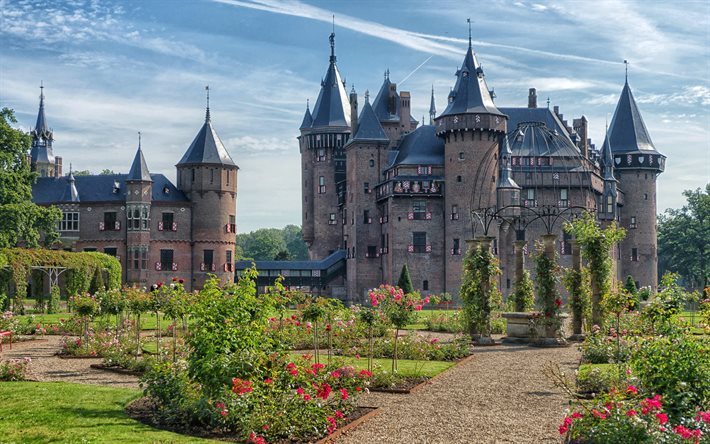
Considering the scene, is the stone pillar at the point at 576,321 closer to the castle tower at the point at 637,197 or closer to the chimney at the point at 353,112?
the chimney at the point at 353,112

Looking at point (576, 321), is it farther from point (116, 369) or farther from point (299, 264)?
point (299, 264)

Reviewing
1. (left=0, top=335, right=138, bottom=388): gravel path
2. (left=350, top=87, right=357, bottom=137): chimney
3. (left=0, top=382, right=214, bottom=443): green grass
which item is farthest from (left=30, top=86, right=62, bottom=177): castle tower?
(left=0, top=382, right=214, bottom=443): green grass

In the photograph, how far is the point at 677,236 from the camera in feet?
266

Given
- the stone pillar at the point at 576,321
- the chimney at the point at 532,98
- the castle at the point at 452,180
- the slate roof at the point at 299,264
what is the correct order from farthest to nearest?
the chimney at the point at 532,98, the slate roof at the point at 299,264, the castle at the point at 452,180, the stone pillar at the point at 576,321

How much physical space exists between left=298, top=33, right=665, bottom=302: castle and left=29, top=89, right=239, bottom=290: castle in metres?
11.3

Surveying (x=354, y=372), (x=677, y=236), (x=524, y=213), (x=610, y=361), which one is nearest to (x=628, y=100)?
(x=677, y=236)

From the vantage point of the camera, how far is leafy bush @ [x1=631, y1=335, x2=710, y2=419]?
10914 millimetres

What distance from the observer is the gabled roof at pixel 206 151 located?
211ft

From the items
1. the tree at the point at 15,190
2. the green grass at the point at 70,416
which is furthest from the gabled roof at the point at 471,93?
the green grass at the point at 70,416

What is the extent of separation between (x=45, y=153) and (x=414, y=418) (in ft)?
303

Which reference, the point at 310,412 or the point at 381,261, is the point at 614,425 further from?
the point at 381,261

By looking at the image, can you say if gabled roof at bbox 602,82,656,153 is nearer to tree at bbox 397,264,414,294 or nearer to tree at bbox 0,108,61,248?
tree at bbox 397,264,414,294

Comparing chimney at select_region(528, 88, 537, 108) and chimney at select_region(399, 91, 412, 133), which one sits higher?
chimney at select_region(528, 88, 537, 108)

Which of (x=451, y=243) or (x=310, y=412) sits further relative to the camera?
(x=451, y=243)
